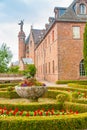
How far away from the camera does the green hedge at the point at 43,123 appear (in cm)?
816

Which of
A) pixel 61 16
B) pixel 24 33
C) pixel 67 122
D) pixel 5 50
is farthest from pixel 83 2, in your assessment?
pixel 24 33

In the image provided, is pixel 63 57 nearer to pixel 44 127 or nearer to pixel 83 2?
pixel 83 2

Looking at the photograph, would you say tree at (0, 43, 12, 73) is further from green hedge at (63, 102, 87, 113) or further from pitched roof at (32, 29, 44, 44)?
green hedge at (63, 102, 87, 113)

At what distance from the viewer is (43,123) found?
825cm

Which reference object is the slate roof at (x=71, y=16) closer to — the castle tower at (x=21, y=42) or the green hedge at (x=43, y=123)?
the green hedge at (x=43, y=123)

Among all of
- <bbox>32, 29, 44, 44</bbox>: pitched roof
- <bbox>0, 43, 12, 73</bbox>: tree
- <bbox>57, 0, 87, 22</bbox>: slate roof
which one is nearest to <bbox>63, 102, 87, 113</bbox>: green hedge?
<bbox>57, 0, 87, 22</bbox>: slate roof

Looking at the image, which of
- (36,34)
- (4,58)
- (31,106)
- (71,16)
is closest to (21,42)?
(36,34)

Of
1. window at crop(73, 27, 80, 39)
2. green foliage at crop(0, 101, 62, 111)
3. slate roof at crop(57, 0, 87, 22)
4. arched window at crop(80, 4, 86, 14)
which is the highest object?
arched window at crop(80, 4, 86, 14)

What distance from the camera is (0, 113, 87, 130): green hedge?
321 inches

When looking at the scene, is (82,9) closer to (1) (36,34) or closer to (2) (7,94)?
(2) (7,94)

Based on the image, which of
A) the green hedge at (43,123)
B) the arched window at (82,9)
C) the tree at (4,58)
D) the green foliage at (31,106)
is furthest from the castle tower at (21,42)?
the green hedge at (43,123)

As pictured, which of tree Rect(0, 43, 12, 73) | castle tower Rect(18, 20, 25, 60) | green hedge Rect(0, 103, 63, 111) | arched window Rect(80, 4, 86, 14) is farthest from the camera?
castle tower Rect(18, 20, 25, 60)

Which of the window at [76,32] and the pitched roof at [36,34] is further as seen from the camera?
the pitched roof at [36,34]

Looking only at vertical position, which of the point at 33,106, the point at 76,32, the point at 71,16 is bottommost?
the point at 33,106
